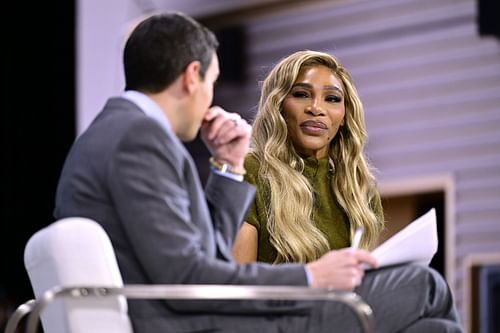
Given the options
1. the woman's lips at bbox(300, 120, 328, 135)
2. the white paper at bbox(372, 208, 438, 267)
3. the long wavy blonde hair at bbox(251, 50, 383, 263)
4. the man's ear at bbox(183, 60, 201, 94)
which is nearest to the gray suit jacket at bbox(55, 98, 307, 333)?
the man's ear at bbox(183, 60, 201, 94)

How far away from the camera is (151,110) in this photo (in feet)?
7.62

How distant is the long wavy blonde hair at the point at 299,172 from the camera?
3053 millimetres

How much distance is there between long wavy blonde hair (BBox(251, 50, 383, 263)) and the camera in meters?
3.05

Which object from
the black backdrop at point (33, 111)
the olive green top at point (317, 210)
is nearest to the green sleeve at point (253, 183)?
the olive green top at point (317, 210)

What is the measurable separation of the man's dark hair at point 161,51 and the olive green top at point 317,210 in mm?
833

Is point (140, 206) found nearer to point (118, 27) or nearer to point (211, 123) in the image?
point (211, 123)

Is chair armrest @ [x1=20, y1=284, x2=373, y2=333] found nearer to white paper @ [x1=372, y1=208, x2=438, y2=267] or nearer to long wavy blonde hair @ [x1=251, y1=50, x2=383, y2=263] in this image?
white paper @ [x1=372, y1=208, x2=438, y2=267]

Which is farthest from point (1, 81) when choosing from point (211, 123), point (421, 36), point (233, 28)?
point (211, 123)

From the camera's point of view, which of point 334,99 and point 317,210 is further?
point 334,99

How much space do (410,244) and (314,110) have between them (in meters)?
0.96

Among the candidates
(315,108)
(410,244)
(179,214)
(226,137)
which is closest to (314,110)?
(315,108)

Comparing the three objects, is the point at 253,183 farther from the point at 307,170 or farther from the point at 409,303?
the point at 409,303

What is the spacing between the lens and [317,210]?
3162 mm

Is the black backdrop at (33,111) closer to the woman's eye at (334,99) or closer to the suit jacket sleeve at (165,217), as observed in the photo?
the woman's eye at (334,99)
